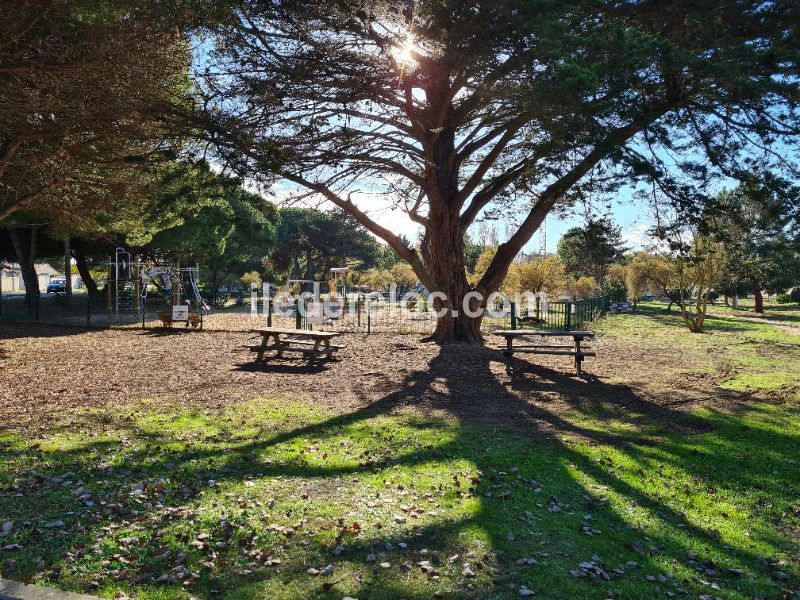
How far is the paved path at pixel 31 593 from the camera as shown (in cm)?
344

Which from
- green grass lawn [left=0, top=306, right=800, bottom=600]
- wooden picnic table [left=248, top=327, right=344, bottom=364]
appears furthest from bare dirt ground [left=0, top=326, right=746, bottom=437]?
green grass lawn [left=0, top=306, right=800, bottom=600]

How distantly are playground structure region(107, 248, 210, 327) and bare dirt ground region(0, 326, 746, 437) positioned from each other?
535 centimetres

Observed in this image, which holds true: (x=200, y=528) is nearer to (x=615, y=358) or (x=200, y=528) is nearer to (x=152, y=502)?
(x=152, y=502)

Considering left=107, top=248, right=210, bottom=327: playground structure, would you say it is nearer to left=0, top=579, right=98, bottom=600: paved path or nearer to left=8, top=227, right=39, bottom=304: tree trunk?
left=8, top=227, right=39, bottom=304: tree trunk

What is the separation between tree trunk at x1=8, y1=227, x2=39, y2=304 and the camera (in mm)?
27828

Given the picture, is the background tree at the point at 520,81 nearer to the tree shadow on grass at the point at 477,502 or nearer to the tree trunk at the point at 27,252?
the tree shadow on grass at the point at 477,502

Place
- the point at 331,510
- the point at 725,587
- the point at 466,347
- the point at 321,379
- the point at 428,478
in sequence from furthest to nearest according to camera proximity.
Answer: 1. the point at 466,347
2. the point at 321,379
3. the point at 428,478
4. the point at 331,510
5. the point at 725,587

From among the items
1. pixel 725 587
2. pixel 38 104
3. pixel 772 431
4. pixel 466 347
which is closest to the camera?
pixel 725 587

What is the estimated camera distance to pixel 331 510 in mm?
4898

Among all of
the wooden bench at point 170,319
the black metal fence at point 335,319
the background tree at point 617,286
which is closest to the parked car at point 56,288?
the black metal fence at point 335,319

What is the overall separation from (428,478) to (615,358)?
10525mm

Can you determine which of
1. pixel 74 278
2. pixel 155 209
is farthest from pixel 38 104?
pixel 74 278

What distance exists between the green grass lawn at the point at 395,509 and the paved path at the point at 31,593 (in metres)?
0.15

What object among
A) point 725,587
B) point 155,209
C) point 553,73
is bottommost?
point 725,587
